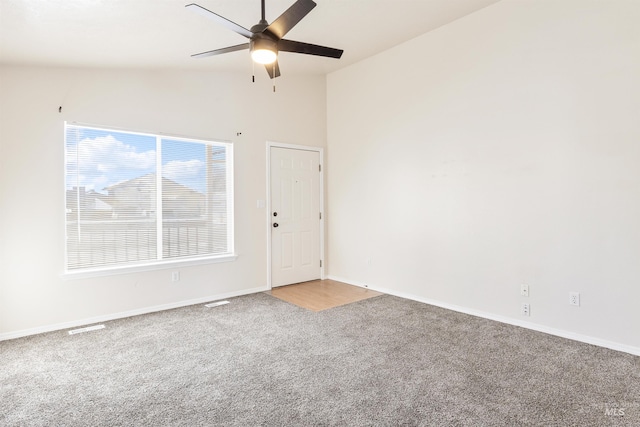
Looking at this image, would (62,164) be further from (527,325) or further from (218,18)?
(527,325)

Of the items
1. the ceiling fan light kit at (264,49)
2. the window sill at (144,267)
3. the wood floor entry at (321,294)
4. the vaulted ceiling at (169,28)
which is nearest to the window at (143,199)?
the window sill at (144,267)

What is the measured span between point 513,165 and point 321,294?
2.72m

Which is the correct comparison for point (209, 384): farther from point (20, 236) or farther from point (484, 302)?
point (484, 302)

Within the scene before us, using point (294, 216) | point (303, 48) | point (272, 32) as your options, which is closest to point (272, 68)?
point (303, 48)

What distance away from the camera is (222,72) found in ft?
14.7

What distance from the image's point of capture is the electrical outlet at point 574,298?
121 inches

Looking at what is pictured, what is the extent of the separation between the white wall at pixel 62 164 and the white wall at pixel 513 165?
156cm

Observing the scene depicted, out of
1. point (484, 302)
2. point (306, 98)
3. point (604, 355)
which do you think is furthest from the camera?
point (306, 98)

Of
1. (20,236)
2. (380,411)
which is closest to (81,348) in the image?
(20,236)

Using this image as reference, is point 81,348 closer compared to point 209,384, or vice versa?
point 209,384

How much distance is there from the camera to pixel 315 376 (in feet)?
8.13

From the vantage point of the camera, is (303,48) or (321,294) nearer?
(303,48)

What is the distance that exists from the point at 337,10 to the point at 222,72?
1.82 metres

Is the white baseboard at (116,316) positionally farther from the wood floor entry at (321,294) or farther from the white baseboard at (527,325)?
the white baseboard at (527,325)
